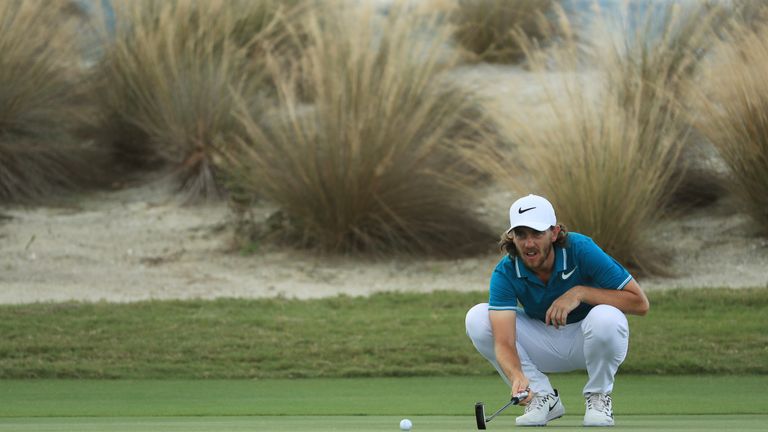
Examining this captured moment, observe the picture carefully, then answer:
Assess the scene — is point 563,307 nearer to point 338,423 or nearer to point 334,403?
point 338,423

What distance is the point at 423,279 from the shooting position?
12758 millimetres

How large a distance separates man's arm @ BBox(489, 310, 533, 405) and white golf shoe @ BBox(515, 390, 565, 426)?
16 cm

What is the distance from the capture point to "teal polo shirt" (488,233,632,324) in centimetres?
589

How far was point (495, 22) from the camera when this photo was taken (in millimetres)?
19047

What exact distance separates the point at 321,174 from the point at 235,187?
4.98 feet

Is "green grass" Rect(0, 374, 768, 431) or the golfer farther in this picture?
"green grass" Rect(0, 374, 768, 431)

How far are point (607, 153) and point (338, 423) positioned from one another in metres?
6.24

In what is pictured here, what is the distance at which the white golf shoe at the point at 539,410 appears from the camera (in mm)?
5910

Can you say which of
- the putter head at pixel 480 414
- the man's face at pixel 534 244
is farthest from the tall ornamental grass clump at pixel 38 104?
the putter head at pixel 480 414

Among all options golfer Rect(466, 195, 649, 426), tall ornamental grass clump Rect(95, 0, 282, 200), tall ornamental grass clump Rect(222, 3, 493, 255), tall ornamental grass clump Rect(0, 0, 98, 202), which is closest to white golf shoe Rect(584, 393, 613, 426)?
golfer Rect(466, 195, 649, 426)

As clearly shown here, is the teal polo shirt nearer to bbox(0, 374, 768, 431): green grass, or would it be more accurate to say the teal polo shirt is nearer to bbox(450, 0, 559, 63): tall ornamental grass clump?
bbox(0, 374, 768, 431): green grass

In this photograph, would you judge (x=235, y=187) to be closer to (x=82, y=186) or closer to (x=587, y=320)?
(x=82, y=186)

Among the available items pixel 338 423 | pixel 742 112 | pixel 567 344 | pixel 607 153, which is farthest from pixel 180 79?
pixel 567 344

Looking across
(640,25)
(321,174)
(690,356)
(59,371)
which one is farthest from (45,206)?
(690,356)
